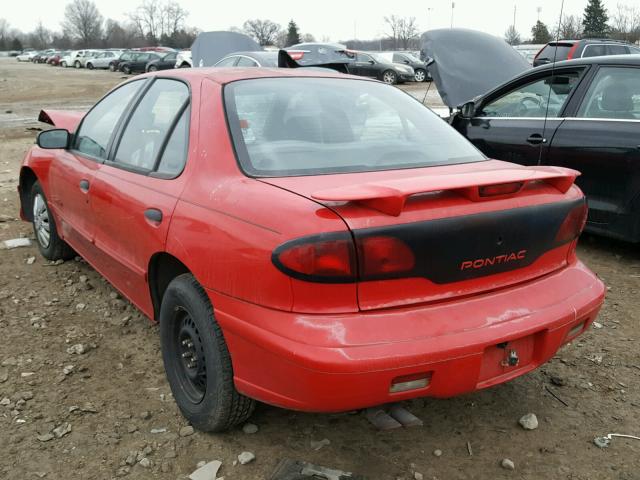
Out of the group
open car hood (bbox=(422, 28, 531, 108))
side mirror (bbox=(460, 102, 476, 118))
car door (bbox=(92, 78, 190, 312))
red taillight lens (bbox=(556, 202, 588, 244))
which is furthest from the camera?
open car hood (bbox=(422, 28, 531, 108))

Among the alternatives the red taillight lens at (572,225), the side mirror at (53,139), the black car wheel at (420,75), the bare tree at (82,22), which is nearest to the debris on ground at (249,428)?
the red taillight lens at (572,225)

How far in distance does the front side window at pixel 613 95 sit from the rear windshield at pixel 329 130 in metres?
2.17

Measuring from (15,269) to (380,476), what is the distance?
3.46 m

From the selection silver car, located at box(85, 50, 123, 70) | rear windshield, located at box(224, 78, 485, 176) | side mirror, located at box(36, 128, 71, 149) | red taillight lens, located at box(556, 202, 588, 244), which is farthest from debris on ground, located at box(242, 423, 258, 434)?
silver car, located at box(85, 50, 123, 70)

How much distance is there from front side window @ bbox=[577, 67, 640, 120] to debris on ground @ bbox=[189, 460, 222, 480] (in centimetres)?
386

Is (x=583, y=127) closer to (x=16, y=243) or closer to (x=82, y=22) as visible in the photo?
(x=16, y=243)

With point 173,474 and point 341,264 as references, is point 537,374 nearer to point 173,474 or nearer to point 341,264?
point 341,264

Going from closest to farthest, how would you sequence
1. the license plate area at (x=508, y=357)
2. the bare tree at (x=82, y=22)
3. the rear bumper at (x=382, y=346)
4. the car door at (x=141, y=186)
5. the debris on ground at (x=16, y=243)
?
the rear bumper at (x=382, y=346) → the license plate area at (x=508, y=357) → the car door at (x=141, y=186) → the debris on ground at (x=16, y=243) → the bare tree at (x=82, y=22)

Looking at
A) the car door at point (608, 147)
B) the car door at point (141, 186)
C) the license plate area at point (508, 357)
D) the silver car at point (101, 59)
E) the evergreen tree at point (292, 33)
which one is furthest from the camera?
the evergreen tree at point (292, 33)

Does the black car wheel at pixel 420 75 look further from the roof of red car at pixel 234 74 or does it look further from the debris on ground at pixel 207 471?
the debris on ground at pixel 207 471

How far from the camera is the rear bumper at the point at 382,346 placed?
6.40 feet

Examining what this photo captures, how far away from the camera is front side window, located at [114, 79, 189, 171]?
9.64ft

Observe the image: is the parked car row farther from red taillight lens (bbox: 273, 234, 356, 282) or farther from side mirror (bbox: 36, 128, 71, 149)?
red taillight lens (bbox: 273, 234, 356, 282)

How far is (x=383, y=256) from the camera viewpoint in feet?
6.67
